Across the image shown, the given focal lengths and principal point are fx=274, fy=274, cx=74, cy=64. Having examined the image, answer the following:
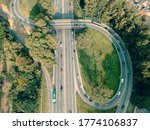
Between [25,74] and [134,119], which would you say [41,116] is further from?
[25,74]

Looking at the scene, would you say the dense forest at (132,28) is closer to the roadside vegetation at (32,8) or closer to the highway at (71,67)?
the highway at (71,67)

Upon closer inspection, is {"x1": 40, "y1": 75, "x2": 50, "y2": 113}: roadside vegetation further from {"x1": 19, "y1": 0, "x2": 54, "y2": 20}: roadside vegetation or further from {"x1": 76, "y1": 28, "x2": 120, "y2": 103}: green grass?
{"x1": 19, "y1": 0, "x2": 54, "y2": 20}: roadside vegetation

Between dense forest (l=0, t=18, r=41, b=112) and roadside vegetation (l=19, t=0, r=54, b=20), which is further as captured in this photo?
roadside vegetation (l=19, t=0, r=54, b=20)

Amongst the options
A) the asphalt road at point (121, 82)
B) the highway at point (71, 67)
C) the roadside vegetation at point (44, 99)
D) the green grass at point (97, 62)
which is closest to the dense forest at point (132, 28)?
the asphalt road at point (121, 82)

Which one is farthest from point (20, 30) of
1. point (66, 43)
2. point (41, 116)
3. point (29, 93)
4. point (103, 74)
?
point (41, 116)

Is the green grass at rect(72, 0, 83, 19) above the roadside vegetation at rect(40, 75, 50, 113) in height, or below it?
above

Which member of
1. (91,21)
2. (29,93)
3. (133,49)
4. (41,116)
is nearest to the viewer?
(41,116)

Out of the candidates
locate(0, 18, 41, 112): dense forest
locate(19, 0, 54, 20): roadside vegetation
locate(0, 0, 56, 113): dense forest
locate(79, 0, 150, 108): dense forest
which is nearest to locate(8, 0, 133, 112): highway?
locate(79, 0, 150, 108): dense forest
